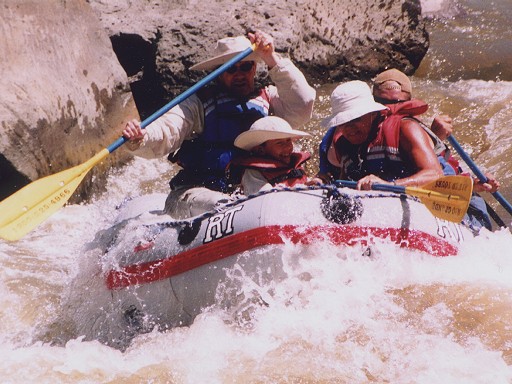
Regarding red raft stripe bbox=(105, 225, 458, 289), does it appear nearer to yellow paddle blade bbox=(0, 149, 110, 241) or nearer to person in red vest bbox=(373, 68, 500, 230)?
person in red vest bbox=(373, 68, 500, 230)

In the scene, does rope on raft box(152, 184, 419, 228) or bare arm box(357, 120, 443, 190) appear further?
bare arm box(357, 120, 443, 190)

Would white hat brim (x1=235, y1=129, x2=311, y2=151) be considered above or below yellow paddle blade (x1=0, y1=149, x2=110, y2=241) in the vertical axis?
above

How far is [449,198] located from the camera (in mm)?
3729

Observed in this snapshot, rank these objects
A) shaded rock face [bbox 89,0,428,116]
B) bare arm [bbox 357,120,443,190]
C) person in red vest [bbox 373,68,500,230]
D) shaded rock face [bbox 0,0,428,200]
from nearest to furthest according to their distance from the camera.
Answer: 1. bare arm [bbox 357,120,443,190]
2. person in red vest [bbox 373,68,500,230]
3. shaded rock face [bbox 0,0,428,200]
4. shaded rock face [bbox 89,0,428,116]

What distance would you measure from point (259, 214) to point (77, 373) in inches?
46.0

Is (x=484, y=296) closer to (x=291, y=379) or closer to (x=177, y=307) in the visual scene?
(x=291, y=379)

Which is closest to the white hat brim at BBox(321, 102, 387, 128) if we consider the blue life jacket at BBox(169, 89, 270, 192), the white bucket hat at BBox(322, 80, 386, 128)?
the white bucket hat at BBox(322, 80, 386, 128)

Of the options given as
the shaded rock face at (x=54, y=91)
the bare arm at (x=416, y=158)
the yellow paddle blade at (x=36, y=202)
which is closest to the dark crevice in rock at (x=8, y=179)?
the shaded rock face at (x=54, y=91)

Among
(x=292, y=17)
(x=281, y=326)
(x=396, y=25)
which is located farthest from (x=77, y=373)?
(x=396, y=25)

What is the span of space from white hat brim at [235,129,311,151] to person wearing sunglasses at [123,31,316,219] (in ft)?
0.65

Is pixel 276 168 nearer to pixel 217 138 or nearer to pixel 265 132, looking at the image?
pixel 265 132

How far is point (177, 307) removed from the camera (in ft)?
12.8

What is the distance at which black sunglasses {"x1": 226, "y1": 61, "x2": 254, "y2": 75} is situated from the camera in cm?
445

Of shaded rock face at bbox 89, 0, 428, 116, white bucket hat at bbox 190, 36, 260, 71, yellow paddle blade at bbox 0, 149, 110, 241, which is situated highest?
white bucket hat at bbox 190, 36, 260, 71
